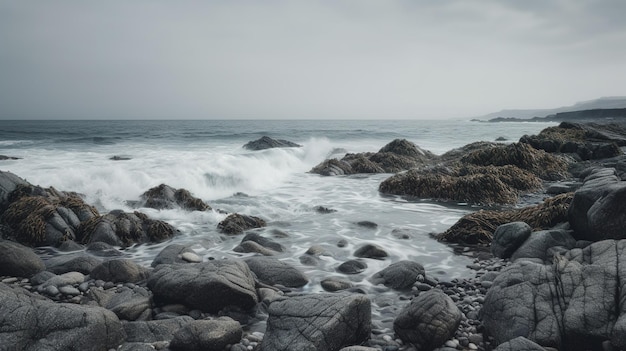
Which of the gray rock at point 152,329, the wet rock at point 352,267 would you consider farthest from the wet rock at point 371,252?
the gray rock at point 152,329

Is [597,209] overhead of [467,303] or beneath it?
overhead

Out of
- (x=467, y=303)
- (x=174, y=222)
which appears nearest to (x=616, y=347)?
(x=467, y=303)

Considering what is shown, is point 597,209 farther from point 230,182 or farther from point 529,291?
point 230,182

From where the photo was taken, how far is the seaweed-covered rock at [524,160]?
17.7 metres

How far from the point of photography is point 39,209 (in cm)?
970

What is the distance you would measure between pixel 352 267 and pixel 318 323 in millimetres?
2876

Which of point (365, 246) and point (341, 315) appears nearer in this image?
point (341, 315)

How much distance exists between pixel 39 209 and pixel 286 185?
9851mm

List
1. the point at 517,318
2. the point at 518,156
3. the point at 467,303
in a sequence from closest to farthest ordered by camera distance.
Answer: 1. the point at 517,318
2. the point at 467,303
3. the point at 518,156

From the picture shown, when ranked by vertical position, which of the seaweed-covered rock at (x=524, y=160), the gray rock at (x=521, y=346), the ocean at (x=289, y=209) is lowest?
the ocean at (x=289, y=209)

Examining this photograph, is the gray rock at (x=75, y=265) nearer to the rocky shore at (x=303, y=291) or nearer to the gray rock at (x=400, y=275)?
the rocky shore at (x=303, y=291)

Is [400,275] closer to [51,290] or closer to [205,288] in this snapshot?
[205,288]

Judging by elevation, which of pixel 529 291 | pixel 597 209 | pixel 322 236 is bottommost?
pixel 322 236

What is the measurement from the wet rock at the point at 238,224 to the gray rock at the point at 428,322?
5.94 meters
